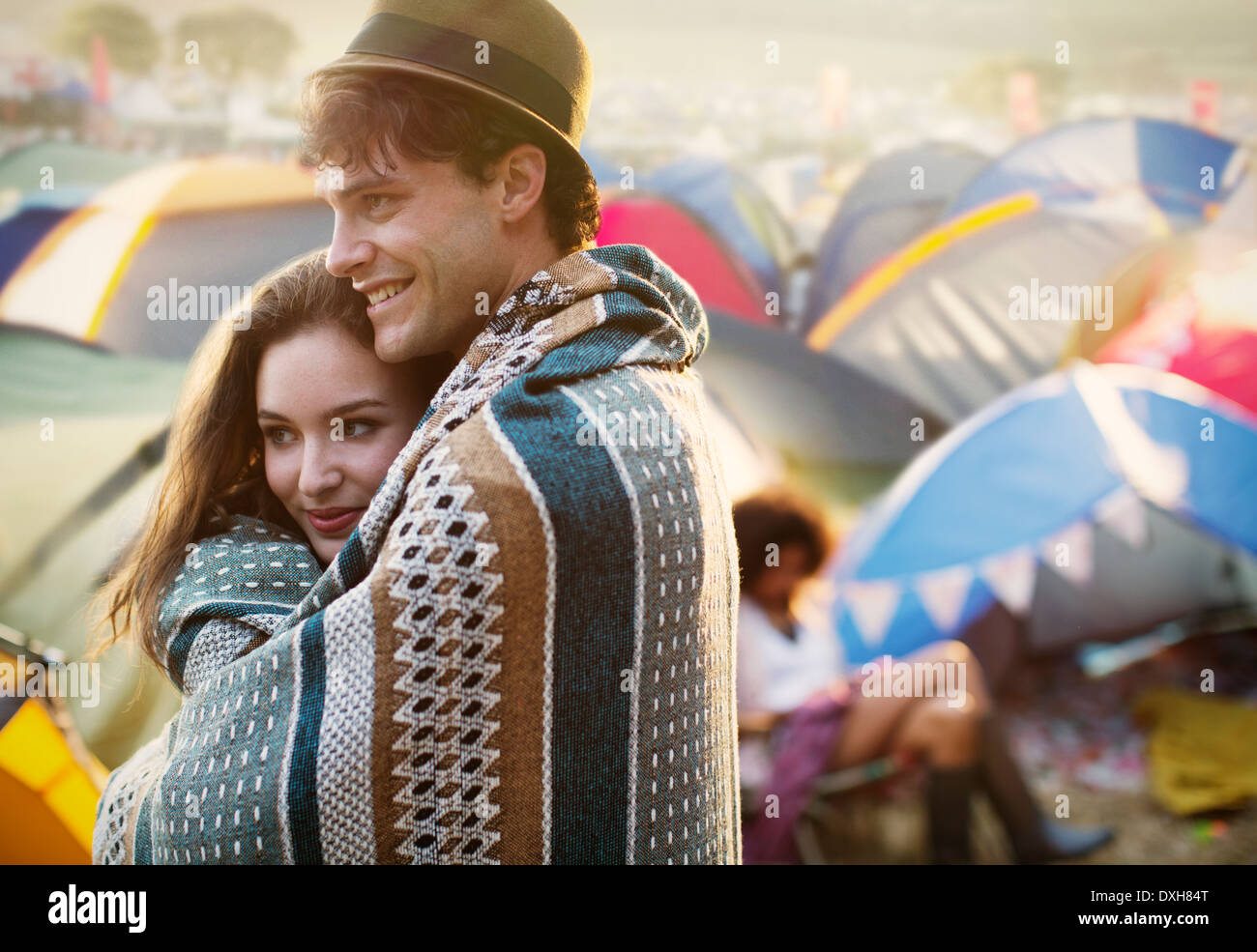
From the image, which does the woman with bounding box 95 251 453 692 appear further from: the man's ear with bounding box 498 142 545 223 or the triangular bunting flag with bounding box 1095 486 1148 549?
the triangular bunting flag with bounding box 1095 486 1148 549

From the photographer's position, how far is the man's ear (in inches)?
60.0

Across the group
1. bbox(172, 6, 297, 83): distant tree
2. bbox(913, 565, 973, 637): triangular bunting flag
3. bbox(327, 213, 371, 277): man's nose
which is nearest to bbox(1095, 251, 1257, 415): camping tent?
bbox(913, 565, 973, 637): triangular bunting flag

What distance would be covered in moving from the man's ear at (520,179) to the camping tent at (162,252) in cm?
169

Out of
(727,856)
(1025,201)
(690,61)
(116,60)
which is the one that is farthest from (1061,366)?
(116,60)

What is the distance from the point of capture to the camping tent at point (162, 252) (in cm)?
297

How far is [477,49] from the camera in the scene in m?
1.46

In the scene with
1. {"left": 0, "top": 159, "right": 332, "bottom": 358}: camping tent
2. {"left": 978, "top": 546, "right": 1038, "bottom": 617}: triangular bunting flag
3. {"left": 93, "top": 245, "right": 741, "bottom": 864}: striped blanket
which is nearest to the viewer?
{"left": 93, "top": 245, "right": 741, "bottom": 864}: striped blanket

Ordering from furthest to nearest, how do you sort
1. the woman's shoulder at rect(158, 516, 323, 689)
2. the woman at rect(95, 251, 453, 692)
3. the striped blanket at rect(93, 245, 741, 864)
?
1. the woman at rect(95, 251, 453, 692)
2. the woman's shoulder at rect(158, 516, 323, 689)
3. the striped blanket at rect(93, 245, 741, 864)

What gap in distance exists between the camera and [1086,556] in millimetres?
3279

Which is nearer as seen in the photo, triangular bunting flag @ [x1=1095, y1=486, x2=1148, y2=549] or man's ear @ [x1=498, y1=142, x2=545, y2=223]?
man's ear @ [x1=498, y1=142, x2=545, y2=223]

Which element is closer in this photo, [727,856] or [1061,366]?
[727,856]
